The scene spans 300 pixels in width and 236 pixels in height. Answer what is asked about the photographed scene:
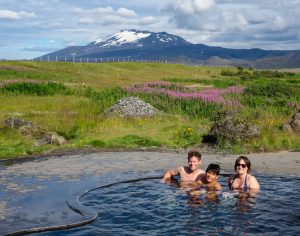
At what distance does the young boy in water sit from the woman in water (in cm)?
44

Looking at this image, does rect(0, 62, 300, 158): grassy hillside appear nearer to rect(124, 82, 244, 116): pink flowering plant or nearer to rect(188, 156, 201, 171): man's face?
rect(124, 82, 244, 116): pink flowering plant

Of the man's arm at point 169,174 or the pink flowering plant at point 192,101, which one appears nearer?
the man's arm at point 169,174

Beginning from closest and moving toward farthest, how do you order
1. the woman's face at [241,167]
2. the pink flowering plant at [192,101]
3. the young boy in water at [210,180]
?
the woman's face at [241,167]
the young boy in water at [210,180]
the pink flowering plant at [192,101]

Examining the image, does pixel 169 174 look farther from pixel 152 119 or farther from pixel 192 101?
pixel 192 101

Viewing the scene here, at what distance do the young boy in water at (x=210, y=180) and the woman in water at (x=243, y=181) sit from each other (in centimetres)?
44

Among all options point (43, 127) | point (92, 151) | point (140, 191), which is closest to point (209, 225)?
point (140, 191)

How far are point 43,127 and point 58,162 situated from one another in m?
5.73

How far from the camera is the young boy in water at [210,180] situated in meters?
13.2

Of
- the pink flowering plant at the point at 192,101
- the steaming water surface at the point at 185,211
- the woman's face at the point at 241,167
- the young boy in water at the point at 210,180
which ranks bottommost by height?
the steaming water surface at the point at 185,211

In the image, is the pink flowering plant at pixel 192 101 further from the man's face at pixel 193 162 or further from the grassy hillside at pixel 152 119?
the man's face at pixel 193 162

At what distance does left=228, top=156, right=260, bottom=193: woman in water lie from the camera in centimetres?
1290

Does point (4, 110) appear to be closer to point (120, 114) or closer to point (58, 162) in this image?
point (120, 114)

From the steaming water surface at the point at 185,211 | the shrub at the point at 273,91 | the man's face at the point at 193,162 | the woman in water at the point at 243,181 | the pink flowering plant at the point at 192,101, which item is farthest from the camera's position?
the shrub at the point at 273,91

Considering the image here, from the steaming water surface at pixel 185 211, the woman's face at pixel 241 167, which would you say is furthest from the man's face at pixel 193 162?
the woman's face at pixel 241 167
